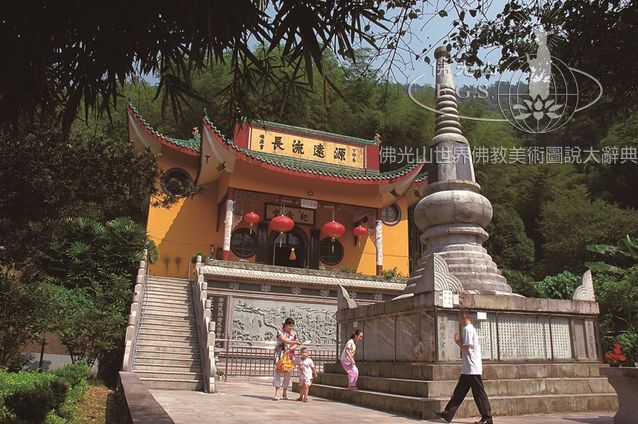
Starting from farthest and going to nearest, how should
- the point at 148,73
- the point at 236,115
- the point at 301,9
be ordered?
the point at 236,115 < the point at 148,73 < the point at 301,9

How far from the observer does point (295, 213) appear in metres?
19.2

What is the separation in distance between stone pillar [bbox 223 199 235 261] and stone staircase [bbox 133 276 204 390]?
285 centimetres

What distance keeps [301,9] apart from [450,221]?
6.27m

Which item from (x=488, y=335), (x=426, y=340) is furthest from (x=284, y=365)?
(x=488, y=335)

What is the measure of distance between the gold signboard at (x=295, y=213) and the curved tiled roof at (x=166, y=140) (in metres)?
3.29

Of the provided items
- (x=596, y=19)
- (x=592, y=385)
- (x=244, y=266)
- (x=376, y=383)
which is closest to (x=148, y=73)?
(x=596, y=19)

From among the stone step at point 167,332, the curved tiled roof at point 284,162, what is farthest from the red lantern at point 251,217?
the stone step at point 167,332

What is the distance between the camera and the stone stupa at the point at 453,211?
7.97 m

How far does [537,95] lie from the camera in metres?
7.16

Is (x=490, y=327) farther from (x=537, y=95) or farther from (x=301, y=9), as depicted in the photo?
(x=301, y=9)

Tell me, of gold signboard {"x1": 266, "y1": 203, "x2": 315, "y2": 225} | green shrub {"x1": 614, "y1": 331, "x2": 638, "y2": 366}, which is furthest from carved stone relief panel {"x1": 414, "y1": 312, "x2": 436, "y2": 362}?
gold signboard {"x1": 266, "y1": 203, "x2": 315, "y2": 225}

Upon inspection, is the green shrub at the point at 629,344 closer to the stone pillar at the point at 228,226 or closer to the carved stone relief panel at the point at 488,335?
the carved stone relief panel at the point at 488,335

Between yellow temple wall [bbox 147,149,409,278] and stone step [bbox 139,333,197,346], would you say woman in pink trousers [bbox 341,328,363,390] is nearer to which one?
stone step [bbox 139,333,197,346]

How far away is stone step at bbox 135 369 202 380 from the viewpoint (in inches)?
370
